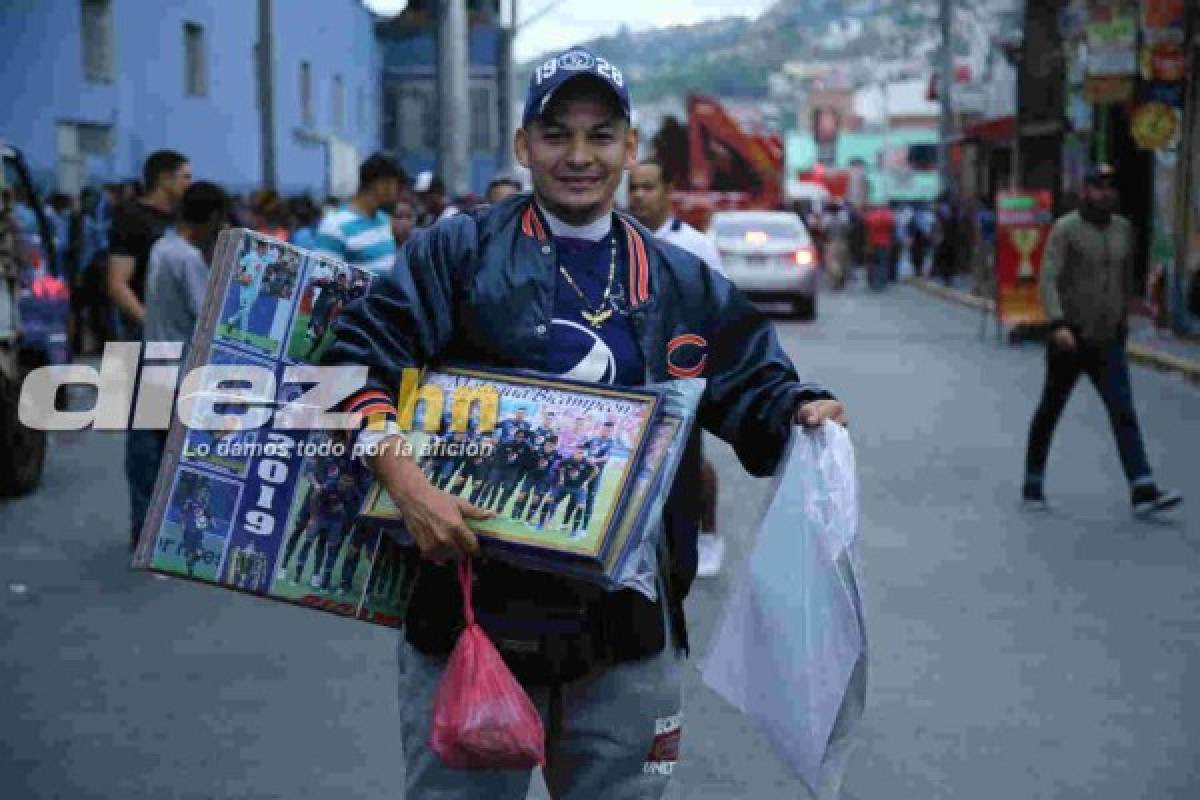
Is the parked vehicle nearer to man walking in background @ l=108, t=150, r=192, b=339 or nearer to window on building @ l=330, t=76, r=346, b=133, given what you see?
man walking in background @ l=108, t=150, r=192, b=339

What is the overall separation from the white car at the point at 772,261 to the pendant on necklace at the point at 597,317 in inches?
962

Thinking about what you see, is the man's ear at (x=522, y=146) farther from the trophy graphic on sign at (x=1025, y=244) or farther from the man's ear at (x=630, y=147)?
the trophy graphic on sign at (x=1025, y=244)

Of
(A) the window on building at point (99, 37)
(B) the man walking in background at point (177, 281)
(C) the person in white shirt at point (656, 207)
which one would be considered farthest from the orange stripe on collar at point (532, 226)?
(A) the window on building at point (99, 37)

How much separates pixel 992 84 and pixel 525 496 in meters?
41.0

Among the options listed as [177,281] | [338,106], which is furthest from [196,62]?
[177,281]

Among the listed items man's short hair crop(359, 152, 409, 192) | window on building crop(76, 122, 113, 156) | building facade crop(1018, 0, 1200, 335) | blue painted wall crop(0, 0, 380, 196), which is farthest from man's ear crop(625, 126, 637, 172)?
window on building crop(76, 122, 113, 156)

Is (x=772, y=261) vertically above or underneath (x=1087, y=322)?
Answer: underneath

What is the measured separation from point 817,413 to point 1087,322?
734 cm

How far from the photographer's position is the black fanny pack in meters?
3.17

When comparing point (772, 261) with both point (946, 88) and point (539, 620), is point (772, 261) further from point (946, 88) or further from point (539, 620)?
point (539, 620)

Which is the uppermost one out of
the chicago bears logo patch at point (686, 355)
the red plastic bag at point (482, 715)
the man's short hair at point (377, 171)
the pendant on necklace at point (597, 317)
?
the man's short hair at point (377, 171)

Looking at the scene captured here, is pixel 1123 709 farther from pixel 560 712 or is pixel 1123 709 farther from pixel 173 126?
pixel 173 126

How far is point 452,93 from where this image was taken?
1019 inches

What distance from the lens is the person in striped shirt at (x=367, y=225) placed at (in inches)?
383
